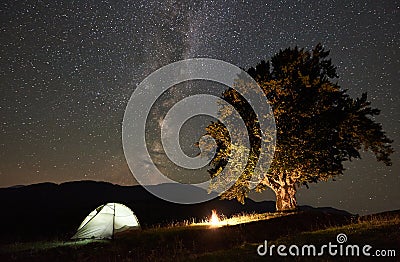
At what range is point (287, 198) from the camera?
2928 centimetres

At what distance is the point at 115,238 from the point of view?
22172 mm

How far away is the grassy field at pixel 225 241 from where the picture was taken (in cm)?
1346

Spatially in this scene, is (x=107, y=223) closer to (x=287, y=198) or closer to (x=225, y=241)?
(x=225, y=241)

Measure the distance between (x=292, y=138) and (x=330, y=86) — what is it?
4793mm

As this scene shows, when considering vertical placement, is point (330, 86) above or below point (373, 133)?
above

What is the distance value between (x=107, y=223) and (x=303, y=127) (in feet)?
48.5

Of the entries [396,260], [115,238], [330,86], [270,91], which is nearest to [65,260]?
[115,238]

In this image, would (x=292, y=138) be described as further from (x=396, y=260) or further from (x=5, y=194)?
(x=5, y=194)

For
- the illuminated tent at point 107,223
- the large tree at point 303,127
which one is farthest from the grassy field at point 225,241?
the large tree at point 303,127

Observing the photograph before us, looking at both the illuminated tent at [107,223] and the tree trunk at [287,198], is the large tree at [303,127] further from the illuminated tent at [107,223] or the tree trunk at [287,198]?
the illuminated tent at [107,223]
